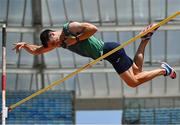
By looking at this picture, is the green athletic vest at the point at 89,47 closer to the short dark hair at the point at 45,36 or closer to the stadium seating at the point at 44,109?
the short dark hair at the point at 45,36

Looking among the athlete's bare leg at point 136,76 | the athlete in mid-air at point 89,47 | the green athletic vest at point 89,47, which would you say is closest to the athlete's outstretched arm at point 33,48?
the athlete in mid-air at point 89,47

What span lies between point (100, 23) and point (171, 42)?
132 inches

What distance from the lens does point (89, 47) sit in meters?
9.20

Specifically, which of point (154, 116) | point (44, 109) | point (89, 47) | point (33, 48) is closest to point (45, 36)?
point (33, 48)

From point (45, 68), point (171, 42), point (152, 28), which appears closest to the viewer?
point (152, 28)

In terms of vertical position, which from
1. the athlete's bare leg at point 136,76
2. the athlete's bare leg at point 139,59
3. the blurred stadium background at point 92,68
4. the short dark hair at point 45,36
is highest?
the blurred stadium background at point 92,68

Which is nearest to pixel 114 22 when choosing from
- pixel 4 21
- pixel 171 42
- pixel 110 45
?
pixel 171 42

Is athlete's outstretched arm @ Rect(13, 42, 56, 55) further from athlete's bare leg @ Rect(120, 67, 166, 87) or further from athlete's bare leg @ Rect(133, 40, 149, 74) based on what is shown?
athlete's bare leg @ Rect(133, 40, 149, 74)

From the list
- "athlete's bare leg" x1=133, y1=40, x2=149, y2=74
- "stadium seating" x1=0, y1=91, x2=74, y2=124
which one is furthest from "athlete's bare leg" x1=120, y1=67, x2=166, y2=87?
"stadium seating" x1=0, y1=91, x2=74, y2=124

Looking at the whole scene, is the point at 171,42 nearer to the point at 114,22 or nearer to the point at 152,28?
the point at 114,22

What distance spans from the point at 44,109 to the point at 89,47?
17.9 meters

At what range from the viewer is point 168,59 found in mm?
25031

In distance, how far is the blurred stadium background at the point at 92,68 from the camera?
2225 centimetres

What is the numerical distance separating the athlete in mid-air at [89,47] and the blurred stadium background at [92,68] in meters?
12.5
